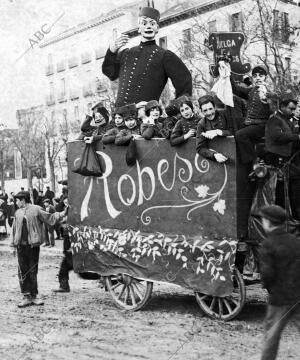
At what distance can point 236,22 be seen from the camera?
70.9ft

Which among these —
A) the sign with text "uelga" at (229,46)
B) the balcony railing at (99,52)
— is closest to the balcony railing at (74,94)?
the balcony railing at (99,52)

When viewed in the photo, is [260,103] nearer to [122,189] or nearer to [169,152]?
[169,152]

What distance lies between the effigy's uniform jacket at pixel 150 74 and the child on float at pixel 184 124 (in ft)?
3.40

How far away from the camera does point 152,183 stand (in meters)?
8.76

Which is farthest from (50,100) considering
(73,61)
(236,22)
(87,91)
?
(236,22)

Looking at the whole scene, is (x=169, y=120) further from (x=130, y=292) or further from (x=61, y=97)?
(x=61, y=97)

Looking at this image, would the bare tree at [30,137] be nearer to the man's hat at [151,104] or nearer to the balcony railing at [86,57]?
the balcony railing at [86,57]

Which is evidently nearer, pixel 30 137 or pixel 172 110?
pixel 172 110

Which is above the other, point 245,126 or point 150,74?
point 150,74

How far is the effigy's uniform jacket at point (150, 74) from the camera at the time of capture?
9.51 meters

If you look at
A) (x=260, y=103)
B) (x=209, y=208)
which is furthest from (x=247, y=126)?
(x=209, y=208)

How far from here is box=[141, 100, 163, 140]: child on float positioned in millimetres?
8781

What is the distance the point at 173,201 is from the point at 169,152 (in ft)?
2.02

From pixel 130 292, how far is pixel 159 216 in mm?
1202
